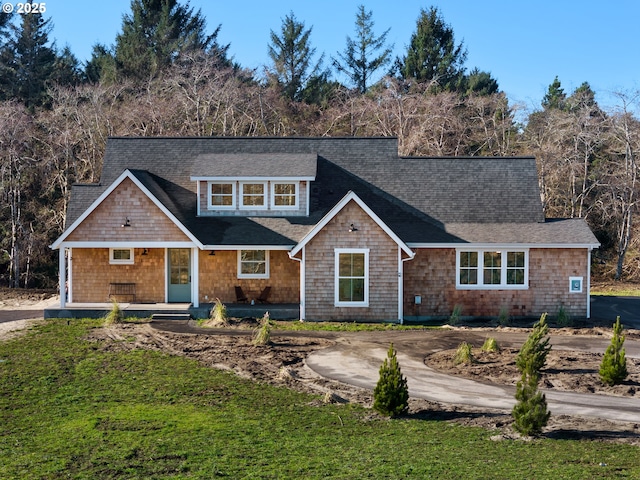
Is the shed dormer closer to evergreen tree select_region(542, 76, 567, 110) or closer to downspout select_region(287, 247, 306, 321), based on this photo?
downspout select_region(287, 247, 306, 321)

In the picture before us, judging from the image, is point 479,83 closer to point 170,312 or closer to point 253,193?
point 253,193

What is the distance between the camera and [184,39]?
180 ft

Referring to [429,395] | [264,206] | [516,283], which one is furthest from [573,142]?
[429,395]

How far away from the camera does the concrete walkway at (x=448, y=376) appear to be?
14703 mm

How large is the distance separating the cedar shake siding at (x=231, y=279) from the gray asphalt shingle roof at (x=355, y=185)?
106 centimetres

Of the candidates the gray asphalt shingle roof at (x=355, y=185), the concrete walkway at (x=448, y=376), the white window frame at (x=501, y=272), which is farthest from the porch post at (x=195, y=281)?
the white window frame at (x=501, y=272)

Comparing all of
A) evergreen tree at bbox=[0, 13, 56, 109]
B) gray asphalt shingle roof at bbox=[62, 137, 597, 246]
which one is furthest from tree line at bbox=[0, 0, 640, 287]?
gray asphalt shingle roof at bbox=[62, 137, 597, 246]

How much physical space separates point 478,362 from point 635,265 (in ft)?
88.1

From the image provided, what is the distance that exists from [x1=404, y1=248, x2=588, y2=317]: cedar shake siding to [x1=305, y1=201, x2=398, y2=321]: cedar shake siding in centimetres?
145

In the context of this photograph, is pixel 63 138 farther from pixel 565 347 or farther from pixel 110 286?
pixel 565 347

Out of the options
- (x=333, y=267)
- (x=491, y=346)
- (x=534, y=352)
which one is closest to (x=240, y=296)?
(x=333, y=267)

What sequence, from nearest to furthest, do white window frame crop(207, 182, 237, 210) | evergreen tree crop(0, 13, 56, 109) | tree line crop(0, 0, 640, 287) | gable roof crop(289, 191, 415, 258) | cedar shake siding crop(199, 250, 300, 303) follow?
gable roof crop(289, 191, 415, 258), cedar shake siding crop(199, 250, 300, 303), white window frame crop(207, 182, 237, 210), tree line crop(0, 0, 640, 287), evergreen tree crop(0, 13, 56, 109)

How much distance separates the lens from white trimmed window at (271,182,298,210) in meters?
27.8

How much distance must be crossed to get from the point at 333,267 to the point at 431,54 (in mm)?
35158
